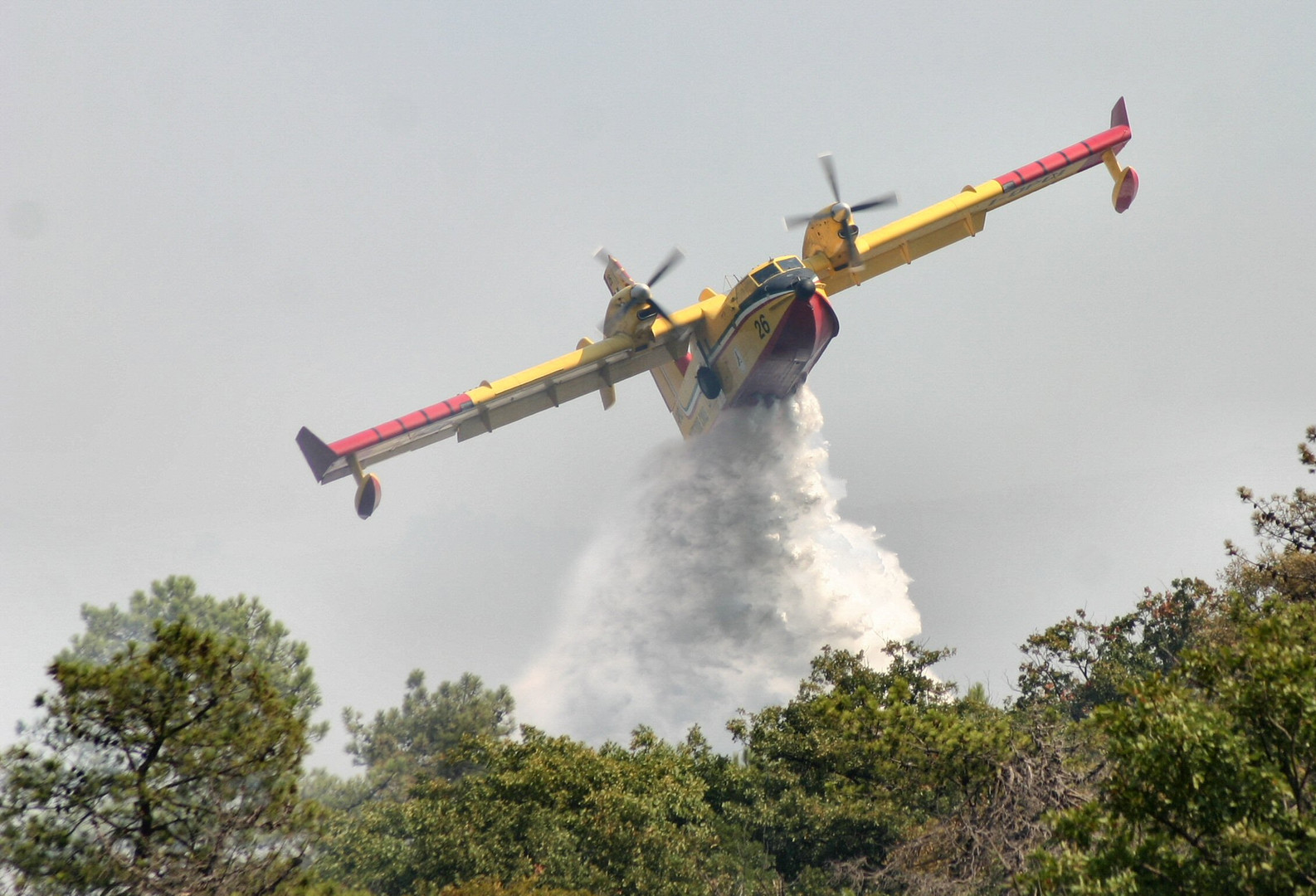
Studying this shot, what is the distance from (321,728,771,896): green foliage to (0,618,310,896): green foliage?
247 inches

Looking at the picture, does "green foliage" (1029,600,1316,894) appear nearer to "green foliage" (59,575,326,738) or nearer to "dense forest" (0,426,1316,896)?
"dense forest" (0,426,1316,896)

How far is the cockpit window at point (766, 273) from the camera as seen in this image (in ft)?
84.6

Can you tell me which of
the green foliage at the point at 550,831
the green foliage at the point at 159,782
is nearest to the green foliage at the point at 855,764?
the green foliage at the point at 550,831

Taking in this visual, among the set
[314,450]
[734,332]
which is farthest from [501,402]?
[734,332]

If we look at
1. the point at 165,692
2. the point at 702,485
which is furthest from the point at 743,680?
the point at 165,692

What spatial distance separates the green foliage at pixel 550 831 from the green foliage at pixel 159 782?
247 inches

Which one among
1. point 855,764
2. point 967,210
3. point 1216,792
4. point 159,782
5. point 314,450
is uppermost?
point 967,210

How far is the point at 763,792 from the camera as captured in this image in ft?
69.4

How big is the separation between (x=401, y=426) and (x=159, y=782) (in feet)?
51.7

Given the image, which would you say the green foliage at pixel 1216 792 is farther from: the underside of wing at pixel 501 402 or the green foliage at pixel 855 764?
the underside of wing at pixel 501 402

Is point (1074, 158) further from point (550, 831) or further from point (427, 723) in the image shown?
point (427, 723)

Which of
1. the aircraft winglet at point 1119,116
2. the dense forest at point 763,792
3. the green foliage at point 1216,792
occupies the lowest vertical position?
the green foliage at point 1216,792

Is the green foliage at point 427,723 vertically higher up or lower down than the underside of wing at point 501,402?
higher up

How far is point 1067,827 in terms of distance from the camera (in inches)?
349
